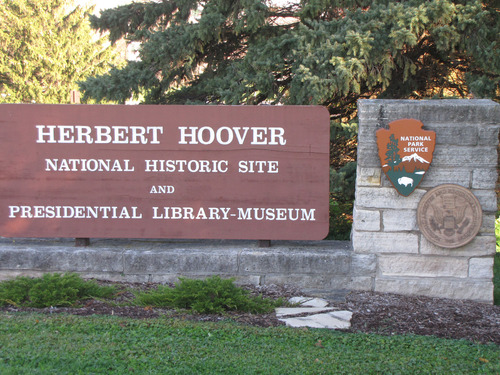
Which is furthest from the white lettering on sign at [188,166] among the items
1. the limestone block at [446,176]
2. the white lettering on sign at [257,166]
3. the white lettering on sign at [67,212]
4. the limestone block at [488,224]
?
the limestone block at [488,224]

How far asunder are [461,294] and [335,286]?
1117 mm

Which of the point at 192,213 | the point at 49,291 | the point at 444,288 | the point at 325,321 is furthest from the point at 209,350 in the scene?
the point at 444,288

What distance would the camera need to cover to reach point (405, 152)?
484cm

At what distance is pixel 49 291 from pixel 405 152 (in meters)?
3.23

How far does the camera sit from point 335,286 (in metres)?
5.07

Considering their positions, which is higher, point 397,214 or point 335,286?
point 397,214

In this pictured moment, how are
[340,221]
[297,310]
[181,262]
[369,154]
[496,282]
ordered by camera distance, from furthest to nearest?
[340,221] < [496,282] < [181,262] < [369,154] < [297,310]

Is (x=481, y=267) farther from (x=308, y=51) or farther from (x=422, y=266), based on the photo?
(x=308, y=51)

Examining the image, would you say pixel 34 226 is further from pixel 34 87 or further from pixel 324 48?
pixel 34 87

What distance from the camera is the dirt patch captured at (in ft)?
13.5

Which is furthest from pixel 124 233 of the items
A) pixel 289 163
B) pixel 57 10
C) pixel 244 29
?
pixel 57 10

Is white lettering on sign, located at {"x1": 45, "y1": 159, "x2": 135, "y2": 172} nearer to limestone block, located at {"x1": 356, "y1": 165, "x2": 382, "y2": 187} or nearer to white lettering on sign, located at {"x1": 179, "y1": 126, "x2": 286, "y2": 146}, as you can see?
white lettering on sign, located at {"x1": 179, "y1": 126, "x2": 286, "y2": 146}

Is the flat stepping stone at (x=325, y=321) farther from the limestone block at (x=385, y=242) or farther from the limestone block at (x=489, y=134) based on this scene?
the limestone block at (x=489, y=134)

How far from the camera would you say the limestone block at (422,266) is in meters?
4.93
